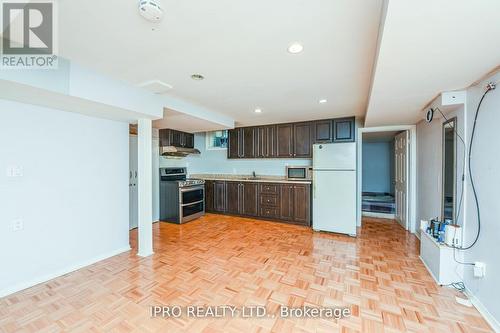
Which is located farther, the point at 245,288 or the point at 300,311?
the point at 245,288

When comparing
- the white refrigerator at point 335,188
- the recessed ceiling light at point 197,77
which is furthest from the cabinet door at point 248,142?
the recessed ceiling light at point 197,77

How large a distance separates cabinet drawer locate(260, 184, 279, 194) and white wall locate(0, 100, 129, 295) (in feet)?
8.98

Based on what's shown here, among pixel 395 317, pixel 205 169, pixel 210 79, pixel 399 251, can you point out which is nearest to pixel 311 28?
pixel 210 79

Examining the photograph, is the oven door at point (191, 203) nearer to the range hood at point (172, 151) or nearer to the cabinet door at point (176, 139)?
the range hood at point (172, 151)

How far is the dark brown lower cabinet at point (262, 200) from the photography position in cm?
452

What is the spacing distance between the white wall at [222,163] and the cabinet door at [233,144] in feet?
1.16

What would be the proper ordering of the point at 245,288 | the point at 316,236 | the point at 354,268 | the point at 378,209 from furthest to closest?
the point at 378,209 → the point at 316,236 → the point at 354,268 → the point at 245,288

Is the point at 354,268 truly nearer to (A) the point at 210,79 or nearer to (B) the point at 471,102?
(B) the point at 471,102

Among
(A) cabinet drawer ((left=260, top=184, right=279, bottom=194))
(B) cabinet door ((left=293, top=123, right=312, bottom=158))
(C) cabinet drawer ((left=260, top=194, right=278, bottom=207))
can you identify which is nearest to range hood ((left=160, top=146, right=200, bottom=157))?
(A) cabinet drawer ((left=260, top=184, right=279, bottom=194))

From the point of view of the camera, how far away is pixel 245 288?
2.26 m

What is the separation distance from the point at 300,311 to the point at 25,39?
321 centimetres

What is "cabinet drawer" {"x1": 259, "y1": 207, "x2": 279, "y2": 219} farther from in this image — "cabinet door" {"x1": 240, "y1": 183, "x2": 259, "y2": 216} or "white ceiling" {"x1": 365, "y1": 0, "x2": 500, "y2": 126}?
"white ceiling" {"x1": 365, "y1": 0, "x2": 500, "y2": 126}

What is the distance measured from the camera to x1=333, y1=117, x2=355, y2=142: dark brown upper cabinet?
4.33 metres

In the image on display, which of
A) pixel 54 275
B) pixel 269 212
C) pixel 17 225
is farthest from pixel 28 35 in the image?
pixel 269 212
